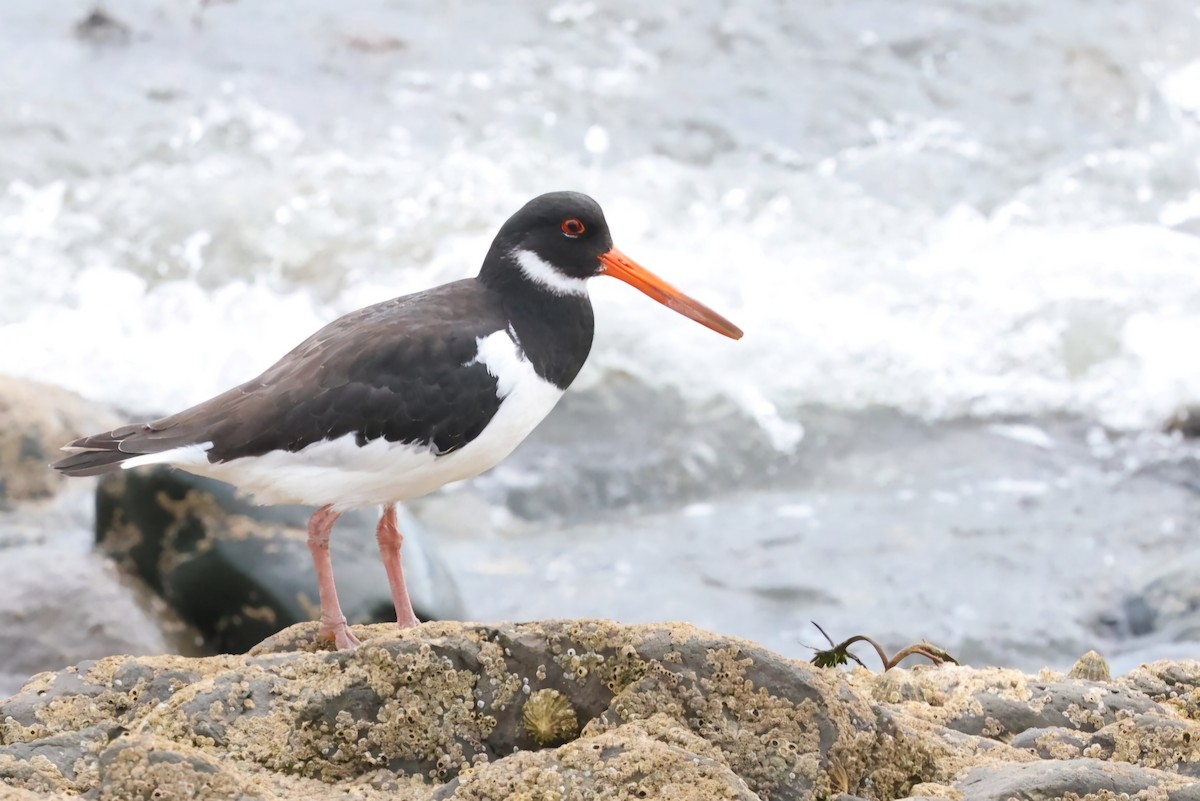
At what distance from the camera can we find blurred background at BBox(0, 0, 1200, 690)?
29.5ft

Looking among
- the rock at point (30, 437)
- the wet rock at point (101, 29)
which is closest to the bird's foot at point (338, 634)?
the rock at point (30, 437)

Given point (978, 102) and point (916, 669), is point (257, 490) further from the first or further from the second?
point (978, 102)

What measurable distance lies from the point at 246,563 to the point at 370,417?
112 inches

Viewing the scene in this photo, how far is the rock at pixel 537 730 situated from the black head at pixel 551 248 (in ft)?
6.03

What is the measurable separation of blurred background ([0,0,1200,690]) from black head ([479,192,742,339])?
3337 millimetres

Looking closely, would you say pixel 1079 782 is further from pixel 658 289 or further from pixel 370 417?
pixel 658 289

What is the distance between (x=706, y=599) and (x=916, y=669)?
4.15 metres

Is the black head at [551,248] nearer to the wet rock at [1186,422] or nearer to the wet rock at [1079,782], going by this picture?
the wet rock at [1079,782]

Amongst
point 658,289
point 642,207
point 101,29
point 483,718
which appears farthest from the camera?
point 101,29

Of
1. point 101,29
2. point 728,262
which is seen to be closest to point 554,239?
point 728,262

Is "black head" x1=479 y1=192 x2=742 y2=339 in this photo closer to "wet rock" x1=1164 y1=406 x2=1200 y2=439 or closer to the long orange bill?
the long orange bill

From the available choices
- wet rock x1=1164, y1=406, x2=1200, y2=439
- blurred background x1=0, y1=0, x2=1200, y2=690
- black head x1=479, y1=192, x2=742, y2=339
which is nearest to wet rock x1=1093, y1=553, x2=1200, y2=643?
blurred background x1=0, y1=0, x2=1200, y2=690

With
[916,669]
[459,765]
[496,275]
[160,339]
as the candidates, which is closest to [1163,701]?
[916,669]

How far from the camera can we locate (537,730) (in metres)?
3.18
